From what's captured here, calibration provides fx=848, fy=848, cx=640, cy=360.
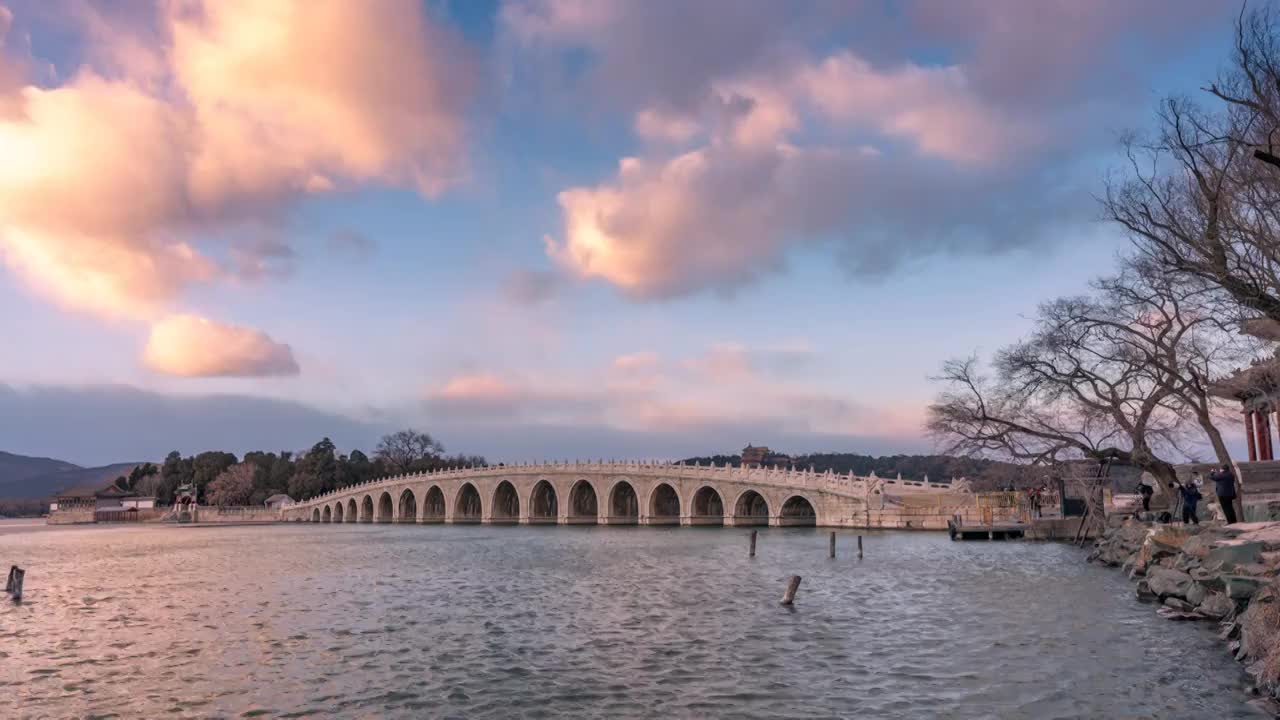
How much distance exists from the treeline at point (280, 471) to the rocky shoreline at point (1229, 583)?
323 feet

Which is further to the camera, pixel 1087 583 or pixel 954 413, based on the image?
pixel 954 413

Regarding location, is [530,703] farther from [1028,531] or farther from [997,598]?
[1028,531]

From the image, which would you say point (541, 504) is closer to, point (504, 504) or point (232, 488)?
point (504, 504)

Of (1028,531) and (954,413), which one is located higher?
(954,413)

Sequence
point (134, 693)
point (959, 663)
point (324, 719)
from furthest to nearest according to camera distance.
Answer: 1. point (959, 663)
2. point (134, 693)
3. point (324, 719)

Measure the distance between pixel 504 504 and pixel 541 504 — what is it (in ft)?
13.5

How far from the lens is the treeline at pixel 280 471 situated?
11069cm

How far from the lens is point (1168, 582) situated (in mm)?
16578

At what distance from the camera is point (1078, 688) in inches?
430

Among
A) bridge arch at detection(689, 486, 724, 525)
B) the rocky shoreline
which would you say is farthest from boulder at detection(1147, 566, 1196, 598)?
bridge arch at detection(689, 486, 724, 525)

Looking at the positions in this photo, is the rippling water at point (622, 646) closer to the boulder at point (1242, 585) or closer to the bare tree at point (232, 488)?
the boulder at point (1242, 585)

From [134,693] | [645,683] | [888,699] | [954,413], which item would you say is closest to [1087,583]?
[954,413]

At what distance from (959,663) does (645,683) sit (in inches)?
186

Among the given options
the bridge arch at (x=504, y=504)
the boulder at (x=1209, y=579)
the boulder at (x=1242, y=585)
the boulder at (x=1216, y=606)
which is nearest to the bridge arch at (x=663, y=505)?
the bridge arch at (x=504, y=504)
